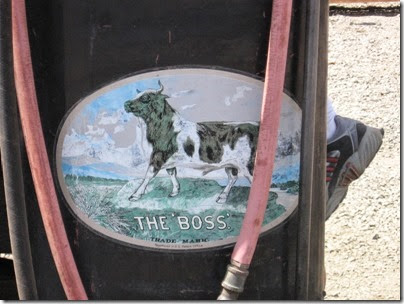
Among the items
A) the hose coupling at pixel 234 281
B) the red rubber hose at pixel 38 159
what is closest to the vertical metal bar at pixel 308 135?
the hose coupling at pixel 234 281

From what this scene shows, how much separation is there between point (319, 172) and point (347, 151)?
27cm

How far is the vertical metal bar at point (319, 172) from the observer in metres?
1.71

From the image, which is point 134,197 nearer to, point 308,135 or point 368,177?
point 308,135

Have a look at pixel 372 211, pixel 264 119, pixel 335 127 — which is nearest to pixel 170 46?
pixel 264 119

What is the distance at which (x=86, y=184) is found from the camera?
1.66 meters

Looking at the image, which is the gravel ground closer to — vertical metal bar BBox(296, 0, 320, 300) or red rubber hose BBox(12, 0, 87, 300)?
vertical metal bar BBox(296, 0, 320, 300)

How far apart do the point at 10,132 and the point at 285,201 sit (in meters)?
0.58

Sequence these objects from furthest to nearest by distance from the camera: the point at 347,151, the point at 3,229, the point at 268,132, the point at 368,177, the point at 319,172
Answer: the point at 368,177, the point at 3,229, the point at 347,151, the point at 319,172, the point at 268,132

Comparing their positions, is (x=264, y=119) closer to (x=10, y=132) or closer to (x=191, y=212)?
(x=191, y=212)

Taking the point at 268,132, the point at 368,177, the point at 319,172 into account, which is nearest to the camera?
the point at 268,132

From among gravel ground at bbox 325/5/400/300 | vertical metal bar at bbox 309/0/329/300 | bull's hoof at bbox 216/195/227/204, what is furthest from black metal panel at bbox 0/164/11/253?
gravel ground at bbox 325/5/400/300

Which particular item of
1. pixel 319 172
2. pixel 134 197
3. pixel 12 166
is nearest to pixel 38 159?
pixel 12 166

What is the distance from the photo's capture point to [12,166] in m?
1.62

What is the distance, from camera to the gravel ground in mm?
3082
